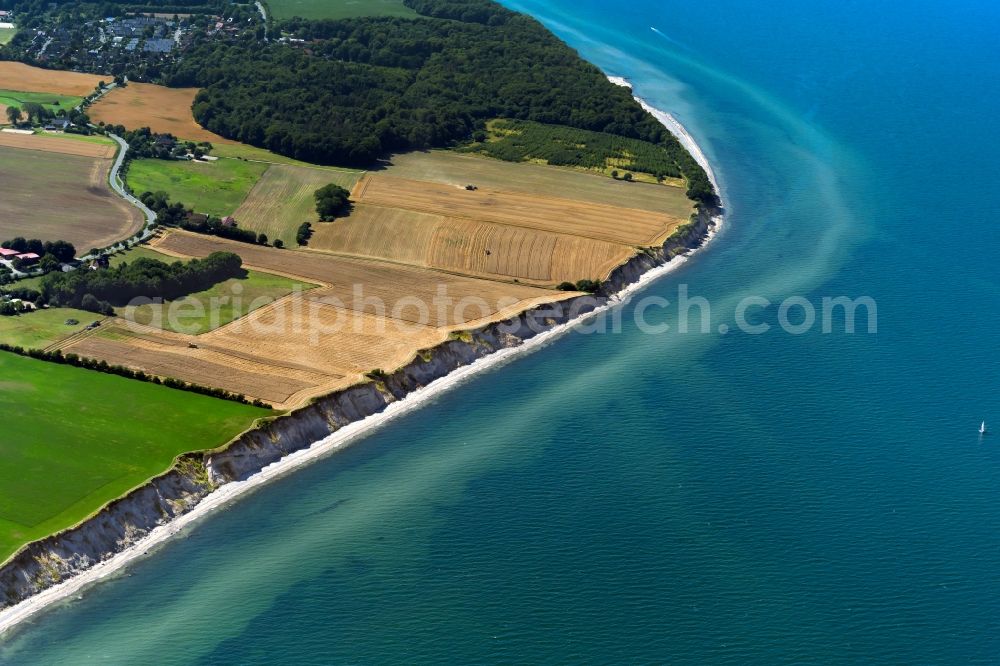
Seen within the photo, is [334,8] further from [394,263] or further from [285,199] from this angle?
[394,263]

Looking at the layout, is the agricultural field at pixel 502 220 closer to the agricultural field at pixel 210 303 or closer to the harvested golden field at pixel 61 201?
the agricultural field at pixel 210 303

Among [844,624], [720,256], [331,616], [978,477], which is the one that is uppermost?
[720,256]

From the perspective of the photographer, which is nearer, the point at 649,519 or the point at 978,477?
the point at 649,519

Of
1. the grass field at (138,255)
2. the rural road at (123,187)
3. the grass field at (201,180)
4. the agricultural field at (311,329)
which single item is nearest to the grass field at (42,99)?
the rural road at (123,187)

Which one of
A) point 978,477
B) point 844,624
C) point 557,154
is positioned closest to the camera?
point 844,624

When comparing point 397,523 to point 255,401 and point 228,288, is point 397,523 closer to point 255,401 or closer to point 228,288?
point 255,401

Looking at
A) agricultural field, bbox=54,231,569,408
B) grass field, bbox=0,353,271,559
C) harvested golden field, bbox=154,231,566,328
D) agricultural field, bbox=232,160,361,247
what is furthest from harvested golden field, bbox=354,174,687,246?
grass field, bbox=0,353,271,559

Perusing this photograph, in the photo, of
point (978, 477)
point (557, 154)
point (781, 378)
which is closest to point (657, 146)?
point (557, 154)
